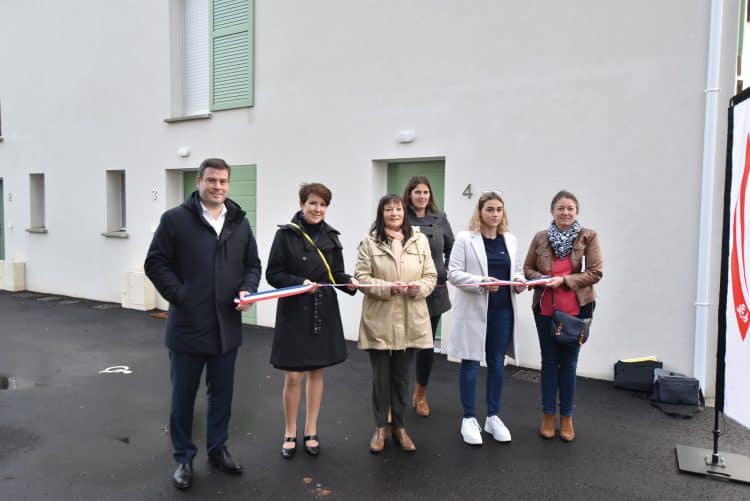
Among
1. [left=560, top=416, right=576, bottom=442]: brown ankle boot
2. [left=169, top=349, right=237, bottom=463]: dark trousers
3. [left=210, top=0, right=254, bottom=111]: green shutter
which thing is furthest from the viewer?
[left=210, top=0, right=254, bottom=111]: green shutter

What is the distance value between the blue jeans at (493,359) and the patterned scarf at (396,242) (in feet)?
2.86

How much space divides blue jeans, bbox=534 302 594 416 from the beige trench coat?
959 millimetres

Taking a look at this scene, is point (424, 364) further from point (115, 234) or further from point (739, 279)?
point (115, 234)

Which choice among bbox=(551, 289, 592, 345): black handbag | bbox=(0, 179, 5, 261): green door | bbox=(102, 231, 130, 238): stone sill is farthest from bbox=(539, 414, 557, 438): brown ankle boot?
bbox=(0, 179, 5, 261): green door

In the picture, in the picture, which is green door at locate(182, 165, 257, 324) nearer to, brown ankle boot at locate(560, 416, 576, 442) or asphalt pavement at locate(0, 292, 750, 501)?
asphalt pavement at locate(0, 292, 750, 501)

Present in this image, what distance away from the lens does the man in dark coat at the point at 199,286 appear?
3422 millimetres

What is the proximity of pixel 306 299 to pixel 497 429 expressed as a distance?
5.96 ft

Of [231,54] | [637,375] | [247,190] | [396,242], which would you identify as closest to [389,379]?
[396,242]

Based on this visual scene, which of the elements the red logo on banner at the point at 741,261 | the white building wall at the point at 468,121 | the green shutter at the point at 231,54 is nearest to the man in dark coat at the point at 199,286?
the red logo on banner at the point at 741,261

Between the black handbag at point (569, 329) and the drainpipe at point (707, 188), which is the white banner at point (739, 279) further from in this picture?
the drainpipe at point (707, 188)

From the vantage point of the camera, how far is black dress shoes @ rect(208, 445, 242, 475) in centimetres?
368

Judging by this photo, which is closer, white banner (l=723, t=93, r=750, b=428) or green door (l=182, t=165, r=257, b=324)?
white banner (l=723, t=93, r=750, b=428)

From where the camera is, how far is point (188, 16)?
9695 mm

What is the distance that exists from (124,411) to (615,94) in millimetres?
5665
